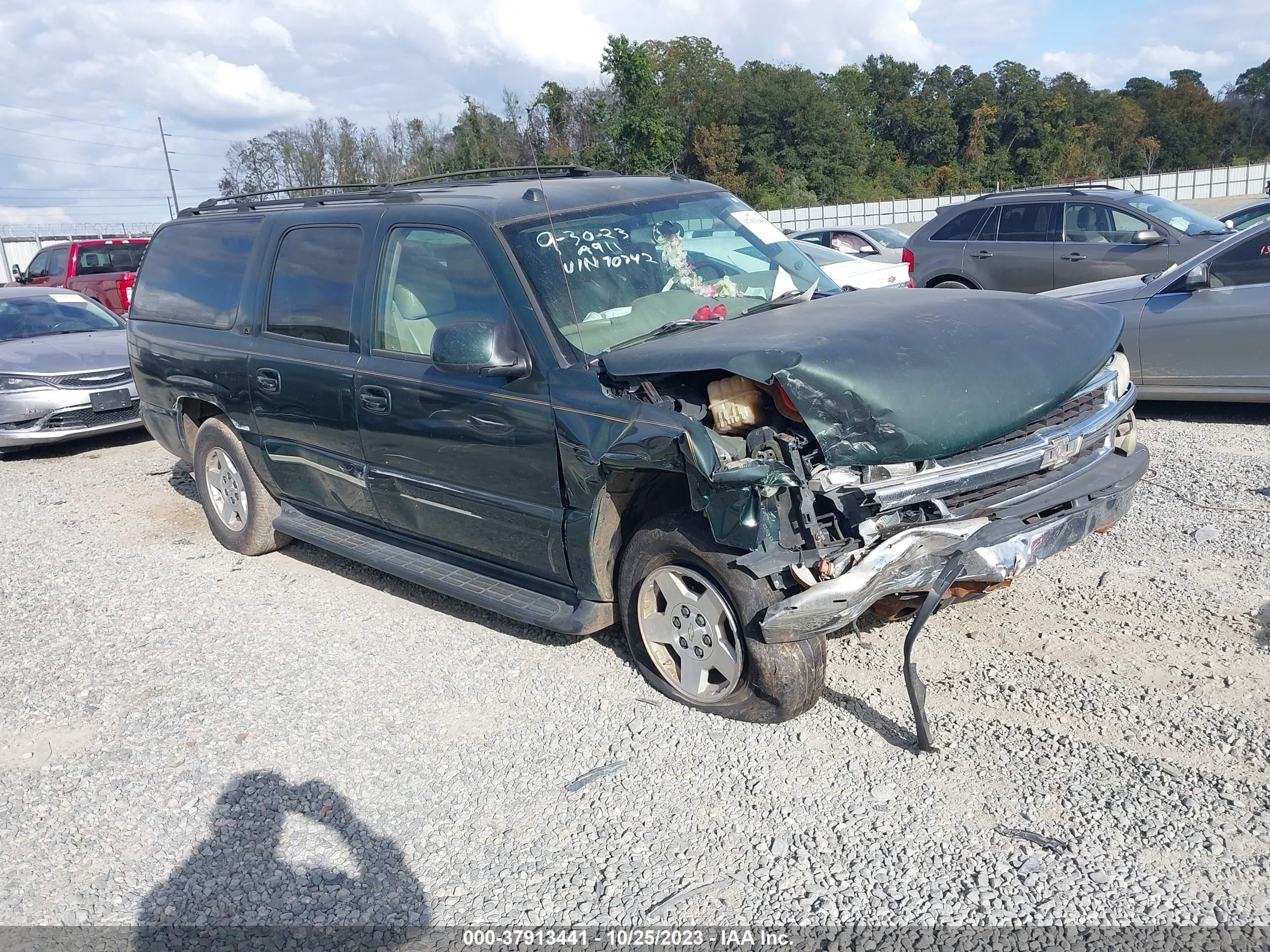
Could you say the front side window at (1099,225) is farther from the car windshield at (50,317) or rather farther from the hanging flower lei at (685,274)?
the car windshield at (50,317)

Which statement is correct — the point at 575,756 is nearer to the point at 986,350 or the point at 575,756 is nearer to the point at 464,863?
the point at 464,863

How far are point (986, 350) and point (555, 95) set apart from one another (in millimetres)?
47743

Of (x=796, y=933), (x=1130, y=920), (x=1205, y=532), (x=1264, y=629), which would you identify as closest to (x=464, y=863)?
(x=796, y=933)

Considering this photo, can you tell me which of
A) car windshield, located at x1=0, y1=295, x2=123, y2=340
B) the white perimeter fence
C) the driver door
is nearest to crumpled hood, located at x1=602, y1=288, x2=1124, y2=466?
the driver door

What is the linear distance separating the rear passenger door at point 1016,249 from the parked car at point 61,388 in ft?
30.4

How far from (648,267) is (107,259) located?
1760cm

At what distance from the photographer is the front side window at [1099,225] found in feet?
36.1

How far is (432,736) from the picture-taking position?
403cm

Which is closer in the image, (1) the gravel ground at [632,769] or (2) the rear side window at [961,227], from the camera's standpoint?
(1) the gravel ground at [632,769]

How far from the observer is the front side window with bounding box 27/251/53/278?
19.1m

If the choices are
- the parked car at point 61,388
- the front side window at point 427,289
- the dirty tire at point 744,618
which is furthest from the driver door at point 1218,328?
the parked car at point 61,388

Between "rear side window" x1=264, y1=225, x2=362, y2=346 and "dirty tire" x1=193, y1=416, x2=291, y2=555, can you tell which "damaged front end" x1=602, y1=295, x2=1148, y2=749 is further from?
"dirty tire" x1=193, y1=416, x2=291, y2=555

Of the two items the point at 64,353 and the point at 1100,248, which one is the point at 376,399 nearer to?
the point at 64,353

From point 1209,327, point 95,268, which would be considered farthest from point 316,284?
point 95,268
